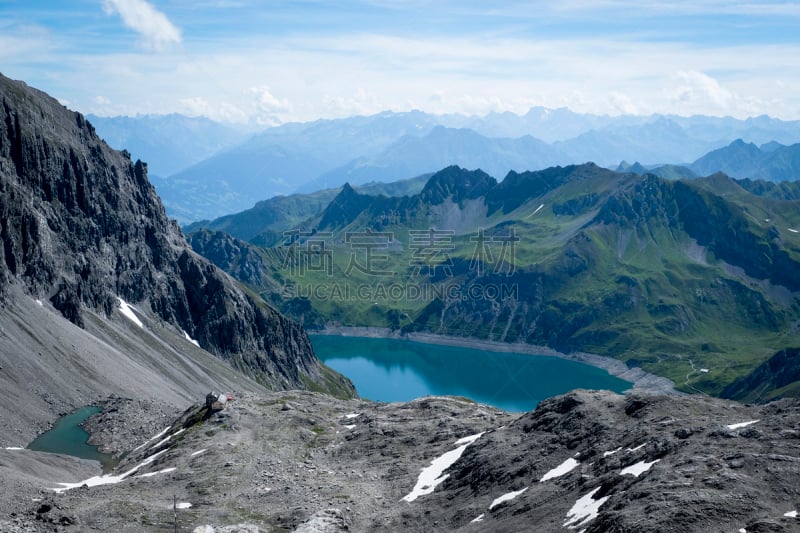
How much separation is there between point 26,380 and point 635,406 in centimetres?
11227

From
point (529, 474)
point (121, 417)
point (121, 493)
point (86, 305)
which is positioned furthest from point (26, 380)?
point (529, 474)

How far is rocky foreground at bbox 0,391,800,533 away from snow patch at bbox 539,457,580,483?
0.21 m

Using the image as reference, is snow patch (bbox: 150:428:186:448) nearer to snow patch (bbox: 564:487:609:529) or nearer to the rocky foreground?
the rocky foreground

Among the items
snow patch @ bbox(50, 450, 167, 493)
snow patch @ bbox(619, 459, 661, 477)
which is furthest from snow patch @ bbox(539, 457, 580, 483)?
snow patch @ bbox(50, 450, 167, 493)

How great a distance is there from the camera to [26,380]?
139750 mm

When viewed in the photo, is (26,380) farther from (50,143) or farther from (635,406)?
(635,406)

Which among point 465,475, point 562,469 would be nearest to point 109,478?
point 465,475

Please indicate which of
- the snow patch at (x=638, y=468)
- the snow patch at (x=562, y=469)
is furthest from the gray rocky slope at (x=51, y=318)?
the snow patch at (x=638, y=468)

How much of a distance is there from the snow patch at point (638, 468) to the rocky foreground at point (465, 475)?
0.18 metres

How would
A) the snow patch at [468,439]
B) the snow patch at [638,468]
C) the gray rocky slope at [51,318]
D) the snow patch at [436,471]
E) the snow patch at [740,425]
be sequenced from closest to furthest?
the snow patch at [638,468], the snow patch at [740,425], the snow patch at [436,471], the snow patch at [468,439], the gray rocky slope at [51,318]

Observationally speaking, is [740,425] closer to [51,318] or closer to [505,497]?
[505,497]

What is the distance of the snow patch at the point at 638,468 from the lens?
60.2 m

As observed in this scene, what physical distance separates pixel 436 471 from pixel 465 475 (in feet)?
20.5

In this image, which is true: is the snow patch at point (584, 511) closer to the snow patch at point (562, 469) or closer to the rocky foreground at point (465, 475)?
the rocky foreground at point (465, 475)
